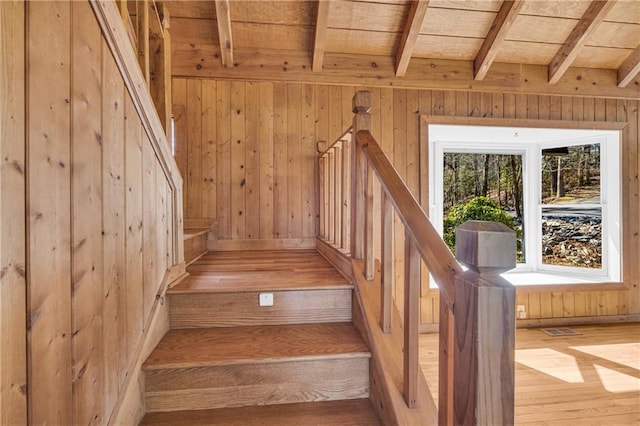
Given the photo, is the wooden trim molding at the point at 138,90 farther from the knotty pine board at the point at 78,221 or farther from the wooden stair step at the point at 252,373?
the wooden stair step at the point at 252,373

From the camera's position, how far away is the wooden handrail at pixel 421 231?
2.38 feet

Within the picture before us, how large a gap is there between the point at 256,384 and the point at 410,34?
276 cm

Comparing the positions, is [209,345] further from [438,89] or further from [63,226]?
[438,89]

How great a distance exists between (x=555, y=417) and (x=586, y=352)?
1189 millimetres

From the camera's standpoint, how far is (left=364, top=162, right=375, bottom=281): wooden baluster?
4.80 feet

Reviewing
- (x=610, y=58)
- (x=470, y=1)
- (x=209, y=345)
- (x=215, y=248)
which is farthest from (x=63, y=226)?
(x=610, y=58)

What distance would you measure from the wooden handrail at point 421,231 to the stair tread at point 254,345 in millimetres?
630

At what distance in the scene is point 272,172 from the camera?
9.80 feet

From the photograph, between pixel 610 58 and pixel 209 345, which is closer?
A: pixel 209 345

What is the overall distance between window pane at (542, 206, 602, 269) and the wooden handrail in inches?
132

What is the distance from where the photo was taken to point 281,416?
3.70ft

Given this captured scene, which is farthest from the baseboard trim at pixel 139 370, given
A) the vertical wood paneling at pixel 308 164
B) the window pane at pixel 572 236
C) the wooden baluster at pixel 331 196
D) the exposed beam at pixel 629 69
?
the exposed beam at pixel 629 69

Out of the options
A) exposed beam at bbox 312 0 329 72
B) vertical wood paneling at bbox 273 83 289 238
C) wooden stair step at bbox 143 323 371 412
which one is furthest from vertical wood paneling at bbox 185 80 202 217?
wooden stair step at bbox 143 323 371 412

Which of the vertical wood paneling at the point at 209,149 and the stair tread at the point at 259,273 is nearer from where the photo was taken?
the stair tread at the point at 259,273
